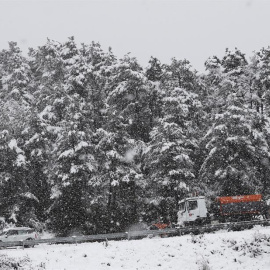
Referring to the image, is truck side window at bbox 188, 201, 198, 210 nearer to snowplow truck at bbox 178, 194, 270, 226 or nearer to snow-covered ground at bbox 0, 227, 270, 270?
snowplow truck at bbox 178, 194, 270, 226

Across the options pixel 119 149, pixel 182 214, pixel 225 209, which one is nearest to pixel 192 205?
pixel 182 214

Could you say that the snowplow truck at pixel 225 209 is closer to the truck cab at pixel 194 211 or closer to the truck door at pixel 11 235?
the truck cab at pixel 194 211

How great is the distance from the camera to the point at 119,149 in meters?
37.4

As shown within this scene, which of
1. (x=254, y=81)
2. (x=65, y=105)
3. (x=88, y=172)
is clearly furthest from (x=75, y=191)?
(x=254, y=81)

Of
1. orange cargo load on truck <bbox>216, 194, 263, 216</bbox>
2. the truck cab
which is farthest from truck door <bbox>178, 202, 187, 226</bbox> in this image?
orange cargo load on truck <bbox>216, 194, 263, 216</bbox>

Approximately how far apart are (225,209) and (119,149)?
11.1m

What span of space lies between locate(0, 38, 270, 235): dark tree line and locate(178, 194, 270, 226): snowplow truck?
2716 millimetres

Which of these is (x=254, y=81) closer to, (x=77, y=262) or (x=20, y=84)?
(x=20, y=84)

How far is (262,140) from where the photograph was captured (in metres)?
37.1

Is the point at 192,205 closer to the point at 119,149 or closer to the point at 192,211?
the point at 192,211

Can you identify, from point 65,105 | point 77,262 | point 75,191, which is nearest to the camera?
point 77,262

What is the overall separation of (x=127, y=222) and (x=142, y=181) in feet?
12.7

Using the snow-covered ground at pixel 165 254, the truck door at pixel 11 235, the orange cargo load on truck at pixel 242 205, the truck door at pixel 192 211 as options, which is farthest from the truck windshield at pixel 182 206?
the truck door at pixel 11 235

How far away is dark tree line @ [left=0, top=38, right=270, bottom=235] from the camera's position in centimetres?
3503
